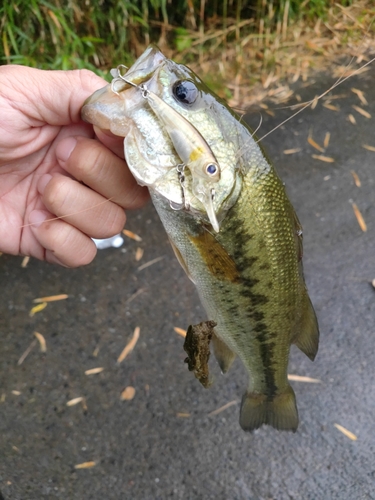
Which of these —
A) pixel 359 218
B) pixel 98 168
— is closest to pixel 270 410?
pixel 98 168

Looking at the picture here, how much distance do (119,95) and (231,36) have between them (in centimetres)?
Result: 319

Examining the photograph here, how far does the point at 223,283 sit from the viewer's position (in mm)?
1418

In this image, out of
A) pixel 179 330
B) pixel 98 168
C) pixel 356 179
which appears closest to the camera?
pixel 98 168

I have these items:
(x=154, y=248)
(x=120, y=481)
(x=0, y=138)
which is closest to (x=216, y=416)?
(x=120, y=481)

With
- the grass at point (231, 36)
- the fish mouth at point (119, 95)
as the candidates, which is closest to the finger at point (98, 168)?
the fish mouth at point (119, 95)

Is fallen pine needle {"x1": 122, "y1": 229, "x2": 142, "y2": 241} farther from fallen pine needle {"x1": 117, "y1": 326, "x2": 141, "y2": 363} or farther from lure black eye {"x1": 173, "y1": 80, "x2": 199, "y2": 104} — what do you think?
lure black eye {"x1": 173, "y1": 80, "x2": 199, "y2": 104}

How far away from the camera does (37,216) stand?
175cm

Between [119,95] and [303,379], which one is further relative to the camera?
[303,379]

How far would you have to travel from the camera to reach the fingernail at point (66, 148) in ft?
5.14

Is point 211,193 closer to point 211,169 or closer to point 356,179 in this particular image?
point 211,169

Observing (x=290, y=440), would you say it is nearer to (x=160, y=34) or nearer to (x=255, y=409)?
(x=255, y=409)

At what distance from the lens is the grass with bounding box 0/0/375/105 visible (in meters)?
3.42

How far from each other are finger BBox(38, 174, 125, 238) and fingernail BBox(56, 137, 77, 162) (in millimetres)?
74

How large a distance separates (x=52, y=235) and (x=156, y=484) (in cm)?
145
